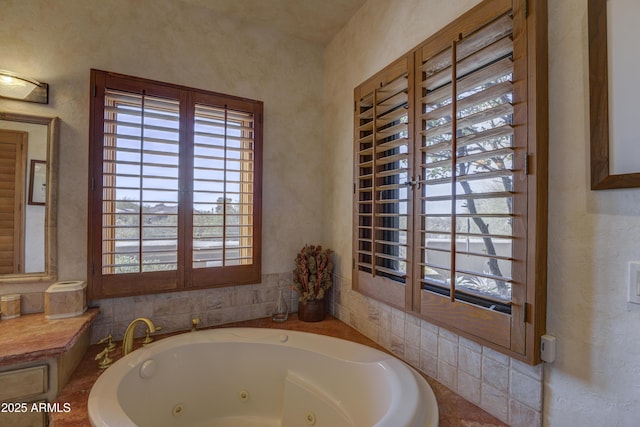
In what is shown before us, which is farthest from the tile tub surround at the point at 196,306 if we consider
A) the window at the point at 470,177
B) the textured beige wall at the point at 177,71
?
the window at the point at 470,177

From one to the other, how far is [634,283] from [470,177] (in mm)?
540

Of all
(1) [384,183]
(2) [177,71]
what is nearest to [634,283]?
(1) [384,183]

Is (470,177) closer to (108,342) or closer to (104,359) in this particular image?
(104,359)

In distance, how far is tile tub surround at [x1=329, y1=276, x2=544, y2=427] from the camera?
1.01 meters

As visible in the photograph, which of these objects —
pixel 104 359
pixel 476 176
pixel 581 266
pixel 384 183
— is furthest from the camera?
pixel 384 183

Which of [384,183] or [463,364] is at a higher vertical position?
[384,183]

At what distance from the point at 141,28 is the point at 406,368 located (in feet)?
7.46

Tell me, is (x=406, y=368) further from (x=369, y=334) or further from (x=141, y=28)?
(x=141, y=28)

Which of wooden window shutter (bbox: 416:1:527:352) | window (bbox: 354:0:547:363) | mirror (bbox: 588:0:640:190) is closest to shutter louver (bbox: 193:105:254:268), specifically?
window (bbox: 354:0:547:363)

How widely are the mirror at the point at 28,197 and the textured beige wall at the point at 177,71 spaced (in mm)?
42

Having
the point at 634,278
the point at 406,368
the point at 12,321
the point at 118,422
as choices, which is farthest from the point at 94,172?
the point at 634,278

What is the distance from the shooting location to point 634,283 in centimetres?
80

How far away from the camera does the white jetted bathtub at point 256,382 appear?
128cm

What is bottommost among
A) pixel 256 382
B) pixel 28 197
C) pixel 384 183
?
pixel 256 382
